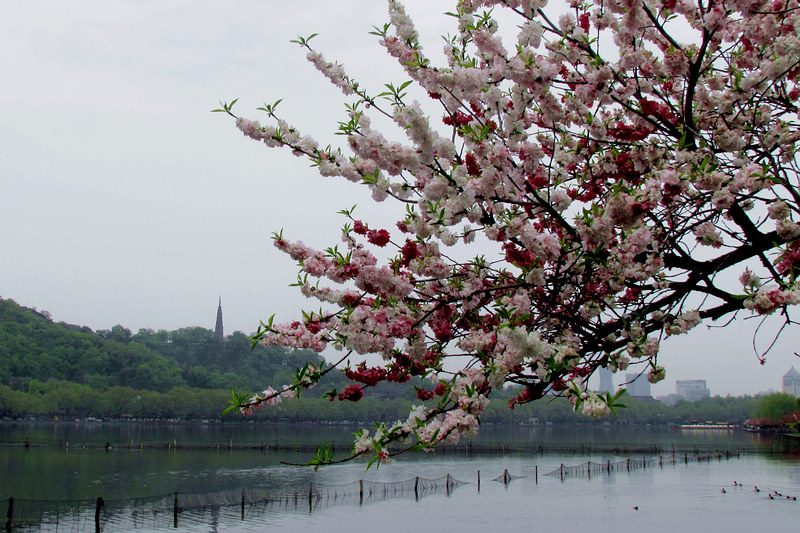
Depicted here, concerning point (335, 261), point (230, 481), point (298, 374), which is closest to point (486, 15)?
point (335, 261)

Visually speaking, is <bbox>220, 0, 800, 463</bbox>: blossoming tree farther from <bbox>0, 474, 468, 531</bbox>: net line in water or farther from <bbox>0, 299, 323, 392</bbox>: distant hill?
<bbox>0, 299, 323, 392</bbox>: distant hill

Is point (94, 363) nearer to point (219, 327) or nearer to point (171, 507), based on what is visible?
point (219, 327)

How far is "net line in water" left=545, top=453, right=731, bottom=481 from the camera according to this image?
154ft

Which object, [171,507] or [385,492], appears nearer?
[171,507]

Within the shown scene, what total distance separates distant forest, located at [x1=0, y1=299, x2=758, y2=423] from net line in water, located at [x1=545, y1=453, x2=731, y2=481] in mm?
38004

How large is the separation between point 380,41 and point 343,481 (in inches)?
1706

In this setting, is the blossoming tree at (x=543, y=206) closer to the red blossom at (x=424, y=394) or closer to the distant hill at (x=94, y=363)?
the red blossom at (x=424, y=394)

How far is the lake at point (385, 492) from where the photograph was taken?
27500 millimetres

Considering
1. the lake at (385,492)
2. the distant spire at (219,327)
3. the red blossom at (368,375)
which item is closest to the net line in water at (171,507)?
the lake at (385,492)

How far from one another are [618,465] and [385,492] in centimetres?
2743

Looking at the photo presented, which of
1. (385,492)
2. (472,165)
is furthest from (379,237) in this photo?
(385,492)

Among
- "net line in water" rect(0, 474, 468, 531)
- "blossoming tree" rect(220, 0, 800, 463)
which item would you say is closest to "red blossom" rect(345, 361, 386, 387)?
"blossoming tree" rect(220, 0, 800, 463)

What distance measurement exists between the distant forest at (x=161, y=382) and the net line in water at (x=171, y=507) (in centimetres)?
5473

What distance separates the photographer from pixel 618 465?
5494 centimetres
